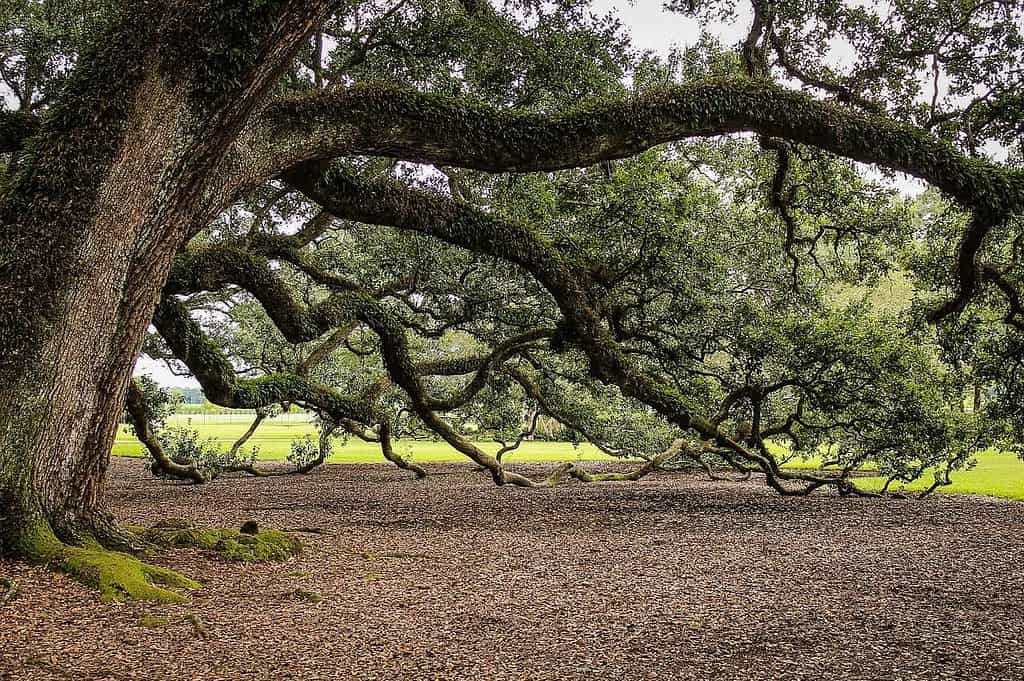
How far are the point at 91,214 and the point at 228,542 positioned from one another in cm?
283

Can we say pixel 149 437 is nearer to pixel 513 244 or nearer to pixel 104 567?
pixel 513 244

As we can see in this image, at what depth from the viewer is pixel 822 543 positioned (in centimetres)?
782

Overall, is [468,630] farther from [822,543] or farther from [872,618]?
[822,543]

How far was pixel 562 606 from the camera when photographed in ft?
16.4

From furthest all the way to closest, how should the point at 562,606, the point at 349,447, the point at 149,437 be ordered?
the point at 349,447
the point at 149,437
the point at 562,606

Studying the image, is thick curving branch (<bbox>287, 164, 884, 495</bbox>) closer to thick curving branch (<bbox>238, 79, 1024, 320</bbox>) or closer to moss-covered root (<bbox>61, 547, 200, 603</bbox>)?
thick curving branch (<bbox>238, 79, 1024, 320</bbox>)

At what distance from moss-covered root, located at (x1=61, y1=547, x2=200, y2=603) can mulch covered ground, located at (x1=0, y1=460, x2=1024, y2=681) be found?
4.0 inches

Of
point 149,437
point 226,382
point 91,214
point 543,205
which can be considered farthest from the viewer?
point 149,437

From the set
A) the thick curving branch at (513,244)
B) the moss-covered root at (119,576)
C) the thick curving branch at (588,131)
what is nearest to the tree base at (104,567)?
the moss-covered root at (119,576)

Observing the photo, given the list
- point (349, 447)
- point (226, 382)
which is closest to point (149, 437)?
point (226, 382)

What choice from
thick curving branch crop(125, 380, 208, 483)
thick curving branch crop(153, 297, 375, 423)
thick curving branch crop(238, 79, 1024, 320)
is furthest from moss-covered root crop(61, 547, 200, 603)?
thick curving branch crop(125, 380, 208, 483)

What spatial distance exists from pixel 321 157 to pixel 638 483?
441 inches

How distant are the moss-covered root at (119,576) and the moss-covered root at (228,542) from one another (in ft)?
3.42

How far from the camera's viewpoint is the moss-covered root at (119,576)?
456 centimetres
